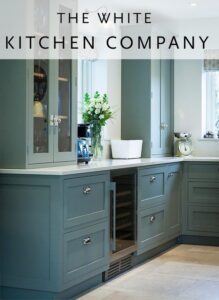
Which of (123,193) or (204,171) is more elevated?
(204,171)

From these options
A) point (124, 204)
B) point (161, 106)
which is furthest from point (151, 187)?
point (161, 106)

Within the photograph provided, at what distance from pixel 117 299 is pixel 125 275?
2.33 feet

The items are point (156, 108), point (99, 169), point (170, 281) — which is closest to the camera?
point (99, 169)

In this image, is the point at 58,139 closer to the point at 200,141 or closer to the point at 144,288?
the point at 144,288

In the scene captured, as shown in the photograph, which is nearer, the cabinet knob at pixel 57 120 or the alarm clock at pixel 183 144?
the cabinet knob at pixel 57 120

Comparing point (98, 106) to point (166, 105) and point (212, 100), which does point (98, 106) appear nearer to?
point (166, 105)

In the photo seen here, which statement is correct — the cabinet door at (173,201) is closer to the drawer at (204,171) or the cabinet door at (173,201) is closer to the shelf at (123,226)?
the drawer at (204,171)

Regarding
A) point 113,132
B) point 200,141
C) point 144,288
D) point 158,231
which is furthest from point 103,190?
point 200,141

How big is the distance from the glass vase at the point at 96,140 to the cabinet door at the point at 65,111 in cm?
78

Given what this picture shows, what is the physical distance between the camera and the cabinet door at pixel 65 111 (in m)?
4.28

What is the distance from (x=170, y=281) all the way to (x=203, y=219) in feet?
Result: 5.42

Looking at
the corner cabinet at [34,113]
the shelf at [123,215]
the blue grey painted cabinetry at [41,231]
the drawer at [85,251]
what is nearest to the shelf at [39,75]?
the corner cabinet at [34,113]

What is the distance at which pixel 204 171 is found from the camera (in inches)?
239

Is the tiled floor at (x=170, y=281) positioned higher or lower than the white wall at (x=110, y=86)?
lower
